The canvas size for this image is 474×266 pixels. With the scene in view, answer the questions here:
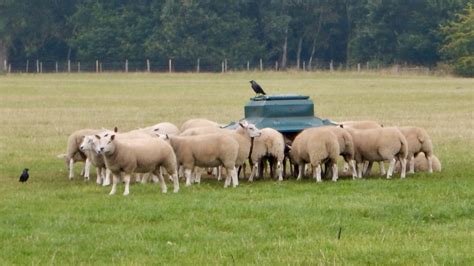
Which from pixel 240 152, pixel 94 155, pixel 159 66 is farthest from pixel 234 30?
pixel 94 155

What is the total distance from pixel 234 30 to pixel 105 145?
76.7m

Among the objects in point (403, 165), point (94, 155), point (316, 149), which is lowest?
point (403, 165)

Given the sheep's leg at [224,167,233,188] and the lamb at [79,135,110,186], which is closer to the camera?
the lamb at [79,135,110,186]

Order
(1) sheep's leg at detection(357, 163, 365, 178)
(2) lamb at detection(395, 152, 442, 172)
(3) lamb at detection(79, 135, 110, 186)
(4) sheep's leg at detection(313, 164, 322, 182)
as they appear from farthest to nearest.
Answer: (2) lamb at detection(395, 152, 442, 172), (1) sheep's leg at detection(357, 163, 365, 178), (4) sheep's leg at detection(313, 164, 322, 182), (3) lamb at detection(79, 135, 110, 186)

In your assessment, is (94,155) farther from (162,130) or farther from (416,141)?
(416,141)

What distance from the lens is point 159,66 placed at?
91188 mm

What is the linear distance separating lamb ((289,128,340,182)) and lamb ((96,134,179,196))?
236cm

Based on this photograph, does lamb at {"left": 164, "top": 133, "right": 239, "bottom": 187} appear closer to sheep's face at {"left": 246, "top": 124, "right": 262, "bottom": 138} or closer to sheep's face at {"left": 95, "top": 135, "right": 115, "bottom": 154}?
sheep's face at {"left": 246, "top": 124, "right": 262, "bottom": 138}

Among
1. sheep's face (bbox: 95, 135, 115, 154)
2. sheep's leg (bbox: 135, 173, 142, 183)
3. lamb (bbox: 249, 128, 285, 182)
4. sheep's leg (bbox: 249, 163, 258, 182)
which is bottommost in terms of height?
sheep's leg (bbox: 135, 173, 142, 183)

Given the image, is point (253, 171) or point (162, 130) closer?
point (253, 171)

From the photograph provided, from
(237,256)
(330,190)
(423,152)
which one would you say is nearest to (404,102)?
(423,152)

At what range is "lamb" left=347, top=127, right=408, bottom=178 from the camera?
17.1 m

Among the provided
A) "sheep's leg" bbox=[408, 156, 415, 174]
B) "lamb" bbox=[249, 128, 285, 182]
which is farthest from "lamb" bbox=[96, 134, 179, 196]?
"sheep's leg" bbox=[408, 156, 415, 174]

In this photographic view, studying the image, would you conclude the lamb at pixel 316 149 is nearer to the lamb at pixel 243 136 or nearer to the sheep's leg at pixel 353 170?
the sheep's leg at pixel 353 170
